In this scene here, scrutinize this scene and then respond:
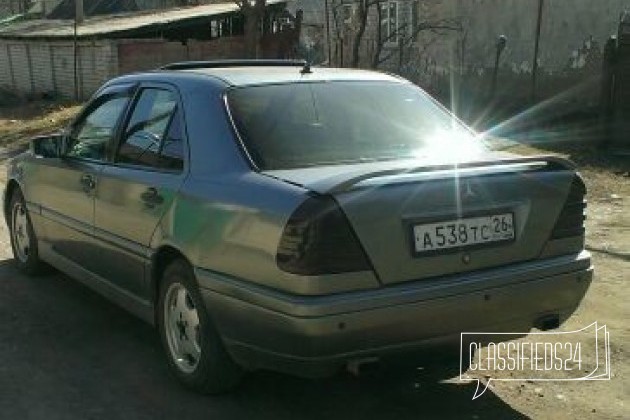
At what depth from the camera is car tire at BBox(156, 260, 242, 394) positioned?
161 inches

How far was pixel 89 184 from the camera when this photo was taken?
5.26 m

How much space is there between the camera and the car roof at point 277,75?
4.55 meters

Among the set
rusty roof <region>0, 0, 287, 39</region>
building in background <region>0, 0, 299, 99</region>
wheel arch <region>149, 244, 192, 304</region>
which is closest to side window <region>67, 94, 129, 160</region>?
wheel arch <region>149, 244, 192, 304</region>

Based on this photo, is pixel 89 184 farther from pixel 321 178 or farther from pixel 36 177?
pixel 321 178

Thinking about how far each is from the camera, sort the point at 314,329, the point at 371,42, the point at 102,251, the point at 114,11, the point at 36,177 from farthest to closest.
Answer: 1. the point at 114,11
2. the point at 371,42
3. the point at 36,177
4. the point at 102,251
5. the point at 314,329

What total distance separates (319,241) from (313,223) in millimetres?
76

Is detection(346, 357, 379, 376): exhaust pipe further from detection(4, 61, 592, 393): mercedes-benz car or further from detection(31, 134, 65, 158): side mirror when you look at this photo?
detection(31, 134, 65, 158): side mirror

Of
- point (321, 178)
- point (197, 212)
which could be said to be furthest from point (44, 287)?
point (321, 178)

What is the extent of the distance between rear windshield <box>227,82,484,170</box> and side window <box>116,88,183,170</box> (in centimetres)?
39

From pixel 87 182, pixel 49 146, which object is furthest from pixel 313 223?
pixel 49 146

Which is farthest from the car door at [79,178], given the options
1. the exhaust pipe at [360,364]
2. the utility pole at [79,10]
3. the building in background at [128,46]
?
the utility pole at [79,10]

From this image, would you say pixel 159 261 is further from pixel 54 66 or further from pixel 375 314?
pixel 54 66

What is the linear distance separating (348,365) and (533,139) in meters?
10.3

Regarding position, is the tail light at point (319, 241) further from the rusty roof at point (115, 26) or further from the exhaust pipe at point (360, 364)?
the rusty roof at point (115, 26)
